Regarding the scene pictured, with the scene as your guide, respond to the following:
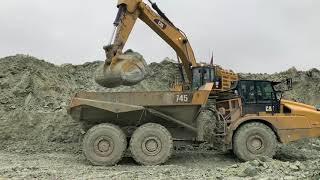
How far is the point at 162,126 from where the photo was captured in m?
13.6

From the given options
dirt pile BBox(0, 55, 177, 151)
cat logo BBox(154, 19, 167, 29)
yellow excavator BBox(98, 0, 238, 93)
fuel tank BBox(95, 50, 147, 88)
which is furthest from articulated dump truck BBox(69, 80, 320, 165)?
dirt pile BBox(0, 55, 177, 151)

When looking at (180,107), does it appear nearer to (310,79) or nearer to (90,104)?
(90,104)

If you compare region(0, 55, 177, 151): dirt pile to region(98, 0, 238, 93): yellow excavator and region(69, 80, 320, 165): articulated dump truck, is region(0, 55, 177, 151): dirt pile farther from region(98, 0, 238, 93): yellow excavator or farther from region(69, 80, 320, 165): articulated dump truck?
region(98, 0, 238, 93): yellow excavator

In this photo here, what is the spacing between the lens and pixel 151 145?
1344 centimetres


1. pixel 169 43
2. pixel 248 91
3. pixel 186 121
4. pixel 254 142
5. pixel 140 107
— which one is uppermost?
pixel 169 43

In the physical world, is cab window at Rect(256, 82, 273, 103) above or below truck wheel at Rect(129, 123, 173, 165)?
above

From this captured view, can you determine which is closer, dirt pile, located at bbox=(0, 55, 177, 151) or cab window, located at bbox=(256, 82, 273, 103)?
cab window, located at bbox=(256, 82, 273, 103)

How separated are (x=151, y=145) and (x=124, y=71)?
206 centimetres

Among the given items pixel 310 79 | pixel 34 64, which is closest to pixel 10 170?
pixel 34 64

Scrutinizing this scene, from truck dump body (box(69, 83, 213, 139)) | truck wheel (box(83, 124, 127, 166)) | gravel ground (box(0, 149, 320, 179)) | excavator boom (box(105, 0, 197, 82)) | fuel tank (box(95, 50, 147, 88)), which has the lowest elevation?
gravel ground (box(0, 149, 320, 179))

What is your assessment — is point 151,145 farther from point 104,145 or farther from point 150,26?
point 150,26

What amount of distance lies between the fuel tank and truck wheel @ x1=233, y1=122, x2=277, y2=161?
299 cm

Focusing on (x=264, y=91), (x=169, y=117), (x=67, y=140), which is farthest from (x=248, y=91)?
(x=67, y=140)

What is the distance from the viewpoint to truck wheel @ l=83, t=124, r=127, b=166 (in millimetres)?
13367
